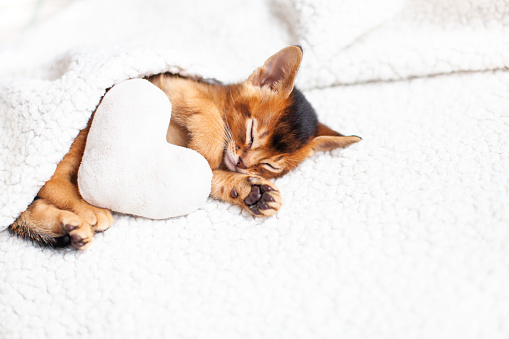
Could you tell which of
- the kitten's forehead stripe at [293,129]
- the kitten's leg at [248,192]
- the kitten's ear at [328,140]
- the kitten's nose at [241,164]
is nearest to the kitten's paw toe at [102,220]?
the kitten's leg at [248,192]

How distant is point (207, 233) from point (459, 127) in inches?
31.6

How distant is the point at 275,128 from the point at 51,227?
2.10ft

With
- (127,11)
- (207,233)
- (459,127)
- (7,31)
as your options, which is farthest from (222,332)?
(7,31)

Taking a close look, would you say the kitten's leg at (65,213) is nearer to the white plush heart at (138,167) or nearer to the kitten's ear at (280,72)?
the white plush heart at (138,167)

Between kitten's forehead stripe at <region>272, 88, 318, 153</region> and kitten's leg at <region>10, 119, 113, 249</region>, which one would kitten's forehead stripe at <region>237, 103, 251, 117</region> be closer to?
kitten's forehead stripe at <region>272, 88, 318, 153</region>

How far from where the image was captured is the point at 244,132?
1.18 metres

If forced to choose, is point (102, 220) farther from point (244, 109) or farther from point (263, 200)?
point (244, 109)

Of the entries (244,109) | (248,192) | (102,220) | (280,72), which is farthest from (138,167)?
(280,72)

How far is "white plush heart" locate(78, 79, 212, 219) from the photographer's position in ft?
3.11

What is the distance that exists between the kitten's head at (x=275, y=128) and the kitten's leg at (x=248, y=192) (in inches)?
2.8

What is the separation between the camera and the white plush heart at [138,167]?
3.11 ft

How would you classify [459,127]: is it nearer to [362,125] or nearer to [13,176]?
[362,125]

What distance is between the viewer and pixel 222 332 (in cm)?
78

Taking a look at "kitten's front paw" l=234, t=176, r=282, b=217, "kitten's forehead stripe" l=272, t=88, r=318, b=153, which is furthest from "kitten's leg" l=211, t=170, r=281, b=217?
"kitten's forehead stripe" l=272, t=88, r=318, b=153
